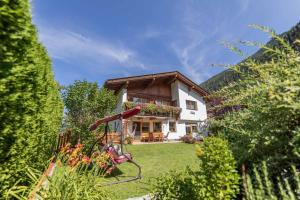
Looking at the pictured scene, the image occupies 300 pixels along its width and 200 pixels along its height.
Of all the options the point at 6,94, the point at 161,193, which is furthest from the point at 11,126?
the point at 161,193

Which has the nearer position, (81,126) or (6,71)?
(6,71)

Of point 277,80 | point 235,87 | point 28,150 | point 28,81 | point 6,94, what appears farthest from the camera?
point 28,150

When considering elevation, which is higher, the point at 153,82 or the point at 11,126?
the point at 153,82

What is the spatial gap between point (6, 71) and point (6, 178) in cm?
169

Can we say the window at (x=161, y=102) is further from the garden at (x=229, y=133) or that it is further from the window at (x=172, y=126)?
the garden at (x=229, y=133)

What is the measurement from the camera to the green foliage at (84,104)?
12461mm

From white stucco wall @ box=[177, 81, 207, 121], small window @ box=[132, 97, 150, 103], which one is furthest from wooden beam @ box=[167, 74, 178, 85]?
small window @ box=[132, 97, 150, 103]

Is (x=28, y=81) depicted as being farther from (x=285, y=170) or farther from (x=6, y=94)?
(x=285, y=170)

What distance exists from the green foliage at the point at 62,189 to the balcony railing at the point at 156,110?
20767mm

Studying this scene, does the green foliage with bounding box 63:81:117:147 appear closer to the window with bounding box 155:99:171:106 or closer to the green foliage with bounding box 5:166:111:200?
the green foliage with bounding box 5:166:111:200

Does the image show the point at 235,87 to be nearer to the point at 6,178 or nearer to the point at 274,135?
the point at 274,135

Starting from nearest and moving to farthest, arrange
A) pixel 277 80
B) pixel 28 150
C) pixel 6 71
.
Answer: pixel 6 71 → pixel 277 80 → pixel 28 150

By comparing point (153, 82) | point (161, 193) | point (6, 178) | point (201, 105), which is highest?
point (153, 82)

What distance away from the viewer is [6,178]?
2865mm
